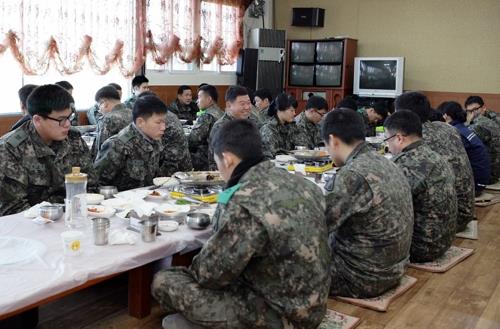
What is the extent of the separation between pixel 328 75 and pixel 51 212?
27.5 ft

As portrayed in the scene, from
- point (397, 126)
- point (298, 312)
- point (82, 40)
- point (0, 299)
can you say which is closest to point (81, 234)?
point (0, 299)

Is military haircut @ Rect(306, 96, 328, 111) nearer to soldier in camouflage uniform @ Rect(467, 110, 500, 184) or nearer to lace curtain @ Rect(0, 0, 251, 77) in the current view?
soldier in camouflage uniform @ Rect(467, 110, 500, 184)

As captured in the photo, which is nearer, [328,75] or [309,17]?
[328,75]

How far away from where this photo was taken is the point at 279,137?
564 centimetres

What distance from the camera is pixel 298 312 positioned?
2.18 m

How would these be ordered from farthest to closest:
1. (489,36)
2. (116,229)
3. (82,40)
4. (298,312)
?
(489,36) → (82,40) → (116,229) → (298,312)

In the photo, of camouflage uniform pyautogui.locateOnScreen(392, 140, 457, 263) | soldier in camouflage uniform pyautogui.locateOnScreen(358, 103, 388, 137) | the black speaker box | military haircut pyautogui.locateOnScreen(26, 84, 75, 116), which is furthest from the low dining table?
the black speaker box

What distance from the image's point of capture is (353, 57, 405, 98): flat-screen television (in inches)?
383

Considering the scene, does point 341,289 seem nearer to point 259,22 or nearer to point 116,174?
point 116,174

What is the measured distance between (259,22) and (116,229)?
29.8ft

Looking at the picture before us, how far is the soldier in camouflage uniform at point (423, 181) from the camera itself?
3672 millimetres

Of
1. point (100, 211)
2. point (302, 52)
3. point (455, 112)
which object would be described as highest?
point (302, 52)

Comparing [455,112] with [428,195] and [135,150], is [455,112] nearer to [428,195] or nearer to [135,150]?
[428,195]

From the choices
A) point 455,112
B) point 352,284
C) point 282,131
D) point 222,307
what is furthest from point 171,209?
point 455,112
